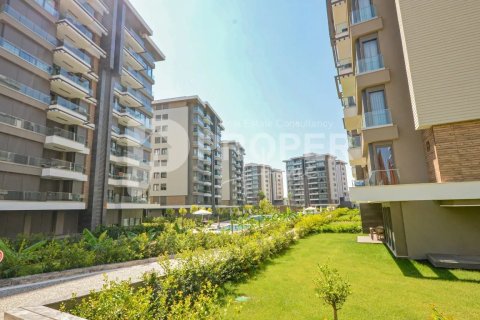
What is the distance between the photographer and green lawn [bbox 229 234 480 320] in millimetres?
7410

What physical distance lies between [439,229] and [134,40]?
39.9 m

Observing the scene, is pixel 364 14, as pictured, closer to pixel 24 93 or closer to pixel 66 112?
pixel 66 112

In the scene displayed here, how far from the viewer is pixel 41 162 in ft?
77.3

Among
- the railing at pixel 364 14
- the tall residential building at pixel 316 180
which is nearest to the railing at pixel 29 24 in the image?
the railing at pixel 364 14

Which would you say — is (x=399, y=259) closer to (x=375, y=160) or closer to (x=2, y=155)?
(x=375, y=160)

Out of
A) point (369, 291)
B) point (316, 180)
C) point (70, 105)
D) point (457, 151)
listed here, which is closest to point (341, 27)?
point (457, 151)

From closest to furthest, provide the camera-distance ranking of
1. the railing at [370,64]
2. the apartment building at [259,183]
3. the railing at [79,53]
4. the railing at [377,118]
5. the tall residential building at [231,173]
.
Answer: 1. the railing at [377,118]
2. the railing at [370,64]
3. the railing at [79,53]
4. the tall residential building at [231,173]
5. the apartment building at [259,183]

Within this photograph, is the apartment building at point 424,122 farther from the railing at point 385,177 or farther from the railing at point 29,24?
the railing at point 29,24

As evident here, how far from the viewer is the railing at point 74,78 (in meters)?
25.7

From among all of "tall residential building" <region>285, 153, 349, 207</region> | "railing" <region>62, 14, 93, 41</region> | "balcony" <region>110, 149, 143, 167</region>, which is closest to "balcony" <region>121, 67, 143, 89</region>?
"railing" <region>62, 14, 93, 41</region>

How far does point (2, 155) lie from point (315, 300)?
24.4m

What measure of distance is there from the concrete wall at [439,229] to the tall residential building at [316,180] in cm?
10325

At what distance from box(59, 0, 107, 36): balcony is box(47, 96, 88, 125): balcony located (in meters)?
9.56

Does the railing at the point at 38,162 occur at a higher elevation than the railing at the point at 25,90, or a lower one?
lower
